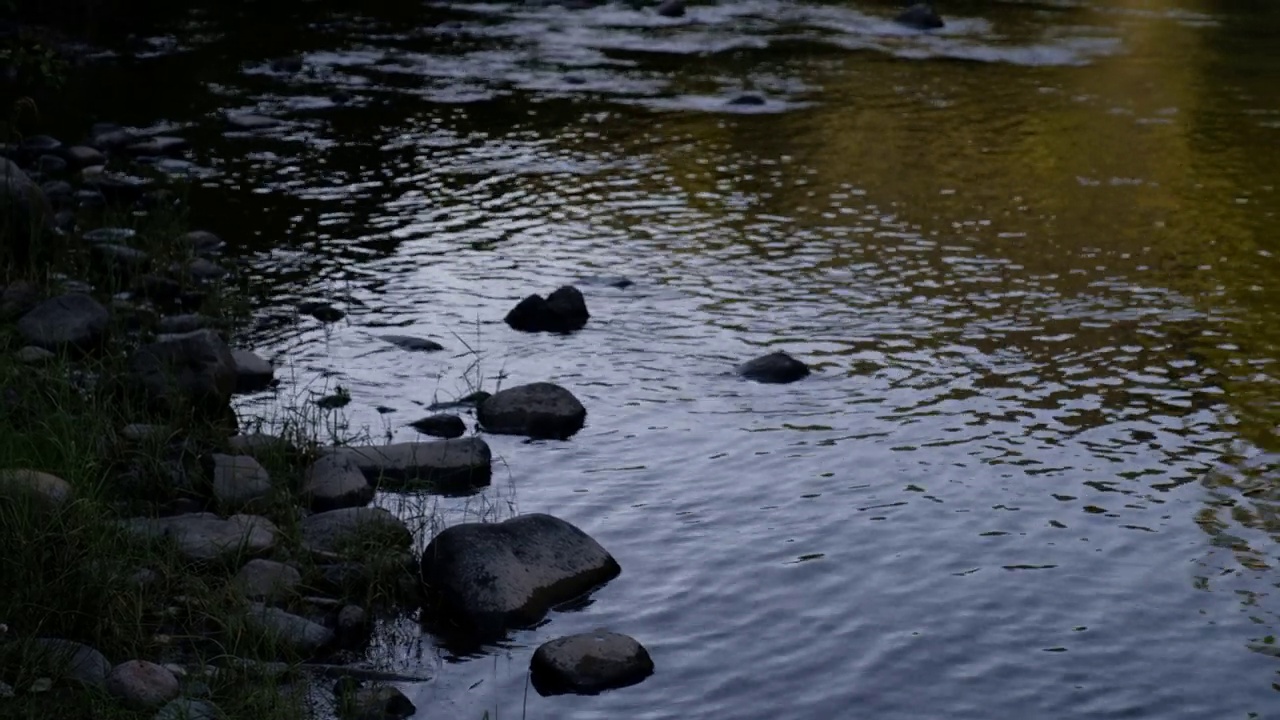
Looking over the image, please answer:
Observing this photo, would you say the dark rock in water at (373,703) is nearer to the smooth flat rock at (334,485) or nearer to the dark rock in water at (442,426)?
the smooth flat rock at (334,485)

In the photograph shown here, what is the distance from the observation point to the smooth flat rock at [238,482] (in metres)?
8.46

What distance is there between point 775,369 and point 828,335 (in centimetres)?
125

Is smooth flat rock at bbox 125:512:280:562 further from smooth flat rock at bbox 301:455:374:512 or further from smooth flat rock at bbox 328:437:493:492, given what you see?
smooth flat rock at bbox 328:437:493:492

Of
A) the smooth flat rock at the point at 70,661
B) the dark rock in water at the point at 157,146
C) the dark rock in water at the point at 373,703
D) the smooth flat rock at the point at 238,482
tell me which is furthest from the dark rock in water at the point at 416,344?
the dark rock in water at the point at 157,146

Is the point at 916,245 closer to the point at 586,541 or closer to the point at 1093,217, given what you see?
the point at 1093,217

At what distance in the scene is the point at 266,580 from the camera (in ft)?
24.9

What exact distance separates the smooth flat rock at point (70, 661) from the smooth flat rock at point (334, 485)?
2046mm

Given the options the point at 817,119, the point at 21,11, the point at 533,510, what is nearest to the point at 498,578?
the point at 533,510

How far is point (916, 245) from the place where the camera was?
15.5m

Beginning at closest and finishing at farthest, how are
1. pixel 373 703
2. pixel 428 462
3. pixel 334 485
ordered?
pixel 373 703, pixel 334 485, pixel 428 462

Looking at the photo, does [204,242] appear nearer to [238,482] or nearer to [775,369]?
[775,369]

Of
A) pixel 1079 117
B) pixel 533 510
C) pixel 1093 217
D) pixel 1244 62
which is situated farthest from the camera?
pixel 1244 62

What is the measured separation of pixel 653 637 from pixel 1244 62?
2275 cm

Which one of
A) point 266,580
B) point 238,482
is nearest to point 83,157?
point 238,482
